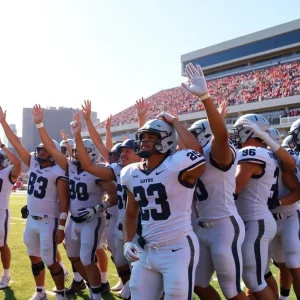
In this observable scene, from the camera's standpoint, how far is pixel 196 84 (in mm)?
3270

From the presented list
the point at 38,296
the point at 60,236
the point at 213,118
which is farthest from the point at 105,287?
the point at 213,118

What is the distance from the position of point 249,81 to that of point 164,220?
108ft

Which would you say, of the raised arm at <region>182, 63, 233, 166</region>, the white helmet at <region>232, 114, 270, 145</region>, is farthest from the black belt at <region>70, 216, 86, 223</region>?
the raised arm at <region>182, 63, 233, 166</region>

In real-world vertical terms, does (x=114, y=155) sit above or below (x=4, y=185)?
above

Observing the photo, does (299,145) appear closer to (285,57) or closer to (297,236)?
(297,236)

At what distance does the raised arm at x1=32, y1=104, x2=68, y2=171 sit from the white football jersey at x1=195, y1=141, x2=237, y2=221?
200 cm

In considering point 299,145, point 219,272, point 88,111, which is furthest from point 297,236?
point 88,111

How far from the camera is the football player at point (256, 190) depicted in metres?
3.78

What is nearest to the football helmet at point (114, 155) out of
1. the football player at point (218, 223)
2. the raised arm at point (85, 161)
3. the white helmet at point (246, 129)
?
the raised arm at point (85, 161)

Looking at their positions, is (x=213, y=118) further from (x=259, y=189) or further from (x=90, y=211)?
(x=90, y=211)

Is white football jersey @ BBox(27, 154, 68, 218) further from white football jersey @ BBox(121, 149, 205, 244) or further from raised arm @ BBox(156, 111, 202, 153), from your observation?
white football jersey @ BBox(121, 149, 205, 244)

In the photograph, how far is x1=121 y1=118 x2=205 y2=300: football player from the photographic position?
10.2 feet

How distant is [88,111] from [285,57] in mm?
33123

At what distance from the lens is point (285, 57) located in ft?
116
